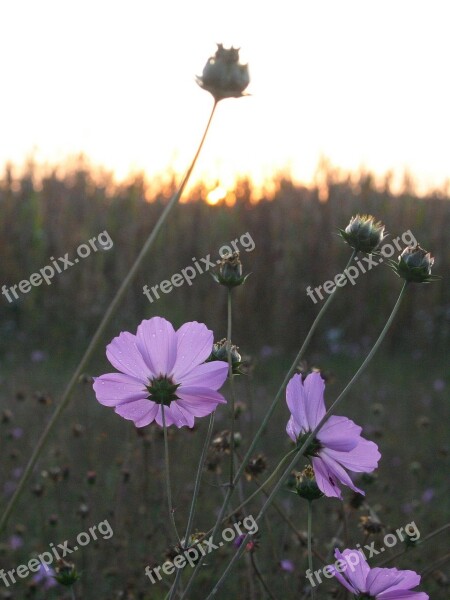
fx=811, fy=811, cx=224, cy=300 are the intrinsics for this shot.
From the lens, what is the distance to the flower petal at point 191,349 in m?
0.82

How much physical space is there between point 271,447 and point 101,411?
2.63ft

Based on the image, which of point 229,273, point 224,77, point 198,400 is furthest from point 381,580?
point 224,77

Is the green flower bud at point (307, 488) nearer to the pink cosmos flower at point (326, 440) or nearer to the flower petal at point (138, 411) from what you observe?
the pink cosmos flower at point (326, 440)

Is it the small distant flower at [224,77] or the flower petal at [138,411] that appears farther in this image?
the flower petal at [138,411]

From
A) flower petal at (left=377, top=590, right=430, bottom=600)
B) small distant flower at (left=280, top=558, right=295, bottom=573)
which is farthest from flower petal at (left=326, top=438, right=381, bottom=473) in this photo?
small distant flower at (left=280, top=558, right=295, bottom=573)

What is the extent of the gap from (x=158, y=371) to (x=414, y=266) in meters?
0.27

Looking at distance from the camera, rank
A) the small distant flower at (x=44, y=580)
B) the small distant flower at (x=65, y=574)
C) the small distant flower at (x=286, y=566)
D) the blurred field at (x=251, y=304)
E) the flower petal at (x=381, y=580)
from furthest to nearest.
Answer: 1. the blurred field at (x=251, y=304)
2. the small distant flower at (x=44, y=580)
3. the small distant flower at (x=286, y=566)
4. the small distant flower at (x=65, y=574)
5. the flower petal at (x=381, y=580)

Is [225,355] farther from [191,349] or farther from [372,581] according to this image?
[372,581]

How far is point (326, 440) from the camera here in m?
0.79

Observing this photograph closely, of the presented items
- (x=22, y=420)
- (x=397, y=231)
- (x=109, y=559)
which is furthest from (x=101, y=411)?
(x=397, y=231)

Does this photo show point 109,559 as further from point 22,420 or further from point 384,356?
point 384,356

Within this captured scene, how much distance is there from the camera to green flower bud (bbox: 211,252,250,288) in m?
0.89

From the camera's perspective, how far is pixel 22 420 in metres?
3.30

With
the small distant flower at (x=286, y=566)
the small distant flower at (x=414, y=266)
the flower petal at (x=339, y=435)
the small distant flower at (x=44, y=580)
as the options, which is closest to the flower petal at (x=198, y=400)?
the flower petal at (x=339, y=435)
